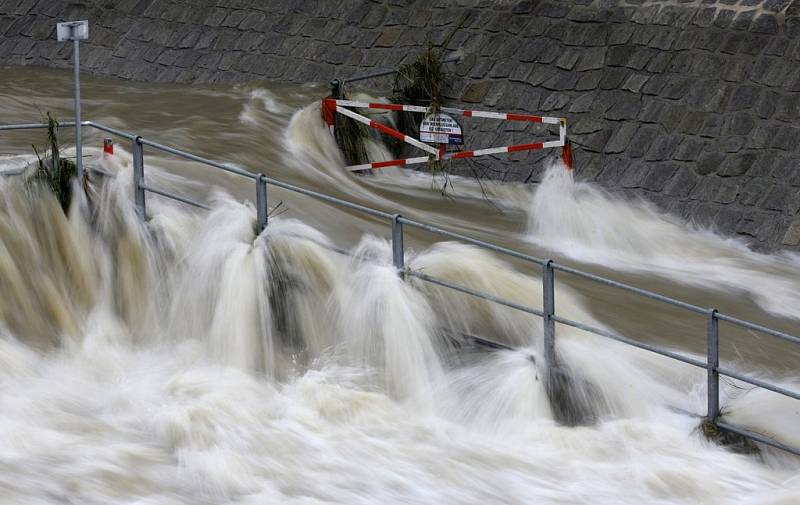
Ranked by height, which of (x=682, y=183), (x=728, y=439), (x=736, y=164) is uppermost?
(x=736, y=164)

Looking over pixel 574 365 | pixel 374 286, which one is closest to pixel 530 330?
pixel 574 365

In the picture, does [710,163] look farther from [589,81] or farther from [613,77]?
[589,81]

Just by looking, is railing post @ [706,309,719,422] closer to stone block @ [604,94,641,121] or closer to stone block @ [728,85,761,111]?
stone block @ [728,85,761,111]

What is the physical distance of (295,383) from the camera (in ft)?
27.4

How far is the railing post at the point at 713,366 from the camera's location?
7.64 meters

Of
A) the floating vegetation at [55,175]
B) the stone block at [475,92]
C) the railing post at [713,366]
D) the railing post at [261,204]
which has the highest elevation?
the stone block at [475,92]

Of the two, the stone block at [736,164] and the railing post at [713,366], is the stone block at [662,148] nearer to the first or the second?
the stone block at [736,164]

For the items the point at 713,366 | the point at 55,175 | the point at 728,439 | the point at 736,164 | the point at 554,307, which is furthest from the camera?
the point at 736,164

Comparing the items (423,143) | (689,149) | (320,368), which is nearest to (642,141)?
(689,149)

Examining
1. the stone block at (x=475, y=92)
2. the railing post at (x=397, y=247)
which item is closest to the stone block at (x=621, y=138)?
the stone block at (x=475, y=92)

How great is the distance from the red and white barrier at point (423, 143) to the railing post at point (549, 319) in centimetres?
410

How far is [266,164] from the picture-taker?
1248cm

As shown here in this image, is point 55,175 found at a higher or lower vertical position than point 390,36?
lower

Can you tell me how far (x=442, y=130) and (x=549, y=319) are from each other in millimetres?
4954
